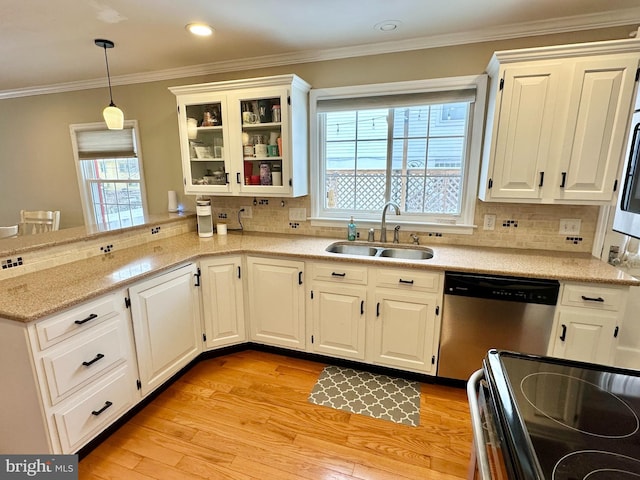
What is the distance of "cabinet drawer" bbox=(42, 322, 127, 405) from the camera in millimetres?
1456

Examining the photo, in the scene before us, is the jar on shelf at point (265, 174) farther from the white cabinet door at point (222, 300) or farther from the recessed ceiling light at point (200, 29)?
the recessed ceiling light at point (200, 29)

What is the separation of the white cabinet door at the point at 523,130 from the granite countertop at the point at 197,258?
1.57 feet

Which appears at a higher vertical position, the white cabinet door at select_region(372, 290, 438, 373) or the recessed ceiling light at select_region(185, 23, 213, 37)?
the recessed ceiling light at select_region(185, 23, 213, 37)

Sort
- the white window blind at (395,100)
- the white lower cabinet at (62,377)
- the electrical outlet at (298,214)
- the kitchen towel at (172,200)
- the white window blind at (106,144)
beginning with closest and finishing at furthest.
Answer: the white lower cabinet at (62,377)
the white window blind at (395,100)
the electrical outlet at (298,214)
the kitchen towel at (172,200)
the white window blind at (106,144)

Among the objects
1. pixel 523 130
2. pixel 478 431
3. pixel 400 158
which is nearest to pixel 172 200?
pixel 400 158

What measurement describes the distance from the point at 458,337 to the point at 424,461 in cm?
76

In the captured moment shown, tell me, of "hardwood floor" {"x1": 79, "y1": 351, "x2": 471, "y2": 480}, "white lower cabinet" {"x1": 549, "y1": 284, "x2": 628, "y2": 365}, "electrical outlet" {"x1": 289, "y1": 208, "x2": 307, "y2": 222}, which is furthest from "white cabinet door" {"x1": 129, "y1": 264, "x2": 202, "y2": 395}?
"white lower cabinet" {"x1": 549, "y1": 284, "x2": 628, "y2": 365}

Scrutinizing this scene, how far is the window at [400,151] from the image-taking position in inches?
96.2

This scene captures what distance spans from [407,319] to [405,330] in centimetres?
8

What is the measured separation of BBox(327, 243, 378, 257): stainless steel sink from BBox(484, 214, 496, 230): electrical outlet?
2.87 ft

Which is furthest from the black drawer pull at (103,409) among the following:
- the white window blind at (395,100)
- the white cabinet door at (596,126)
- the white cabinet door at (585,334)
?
the white cabinet door at (596,126)

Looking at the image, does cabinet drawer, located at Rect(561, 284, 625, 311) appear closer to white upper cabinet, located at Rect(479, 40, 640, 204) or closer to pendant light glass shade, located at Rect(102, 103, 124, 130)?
white upper cabinet, located at Rect(479, 40, 640, 204)

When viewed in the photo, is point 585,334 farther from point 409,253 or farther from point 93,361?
point 93,361

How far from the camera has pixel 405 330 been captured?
219 centimetres
